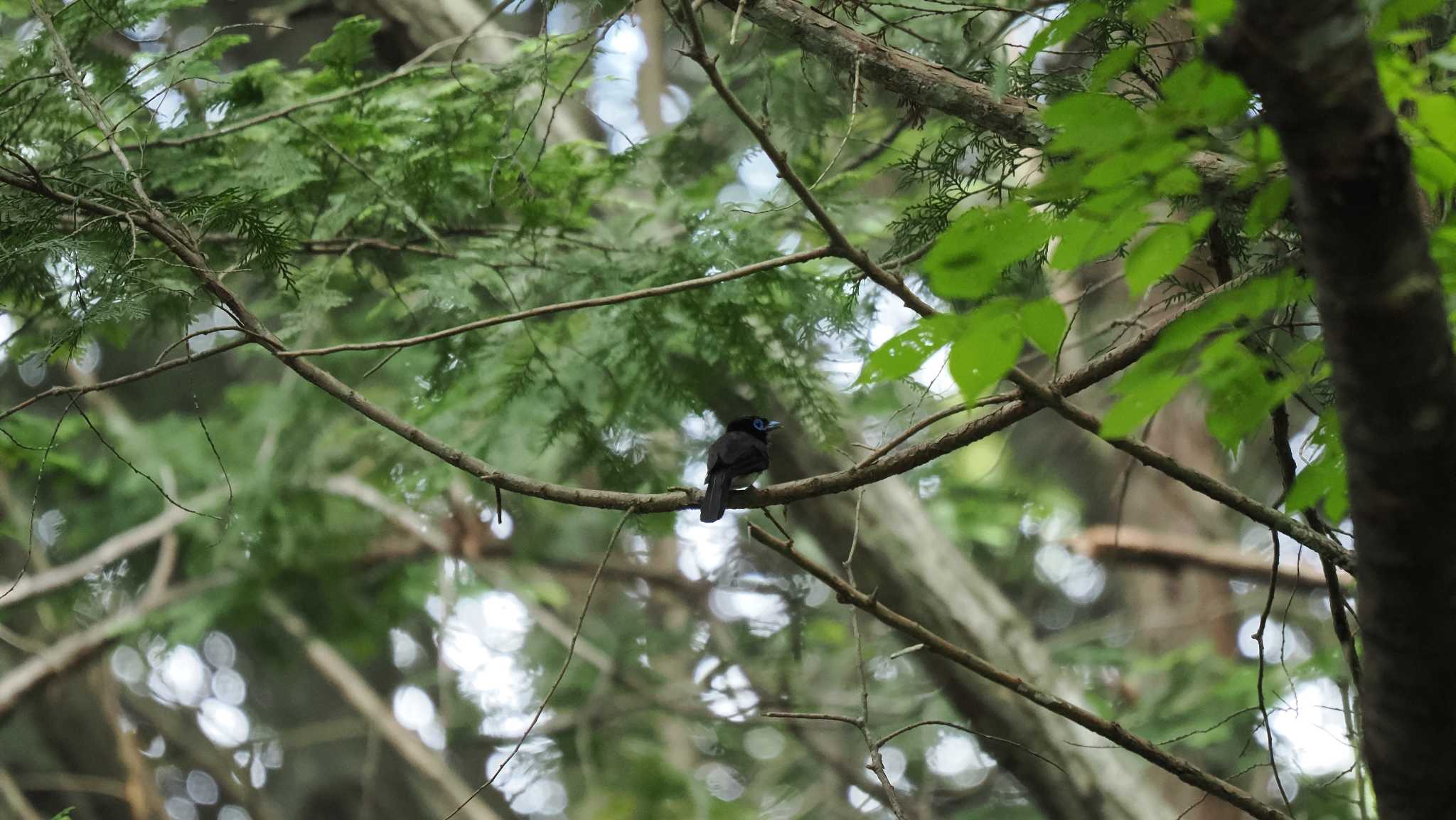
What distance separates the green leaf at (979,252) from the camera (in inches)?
64.9

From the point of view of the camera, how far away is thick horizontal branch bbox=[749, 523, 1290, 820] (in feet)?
7.66

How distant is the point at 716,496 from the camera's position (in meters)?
3.64

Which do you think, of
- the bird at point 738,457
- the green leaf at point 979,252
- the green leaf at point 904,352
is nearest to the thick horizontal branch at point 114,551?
the bird at point 738,457

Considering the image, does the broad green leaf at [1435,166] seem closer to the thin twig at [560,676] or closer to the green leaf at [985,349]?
the green leaf at [985,349]

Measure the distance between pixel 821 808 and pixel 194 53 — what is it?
810cm

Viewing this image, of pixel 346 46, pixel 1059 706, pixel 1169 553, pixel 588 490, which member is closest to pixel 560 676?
pixel 588 490

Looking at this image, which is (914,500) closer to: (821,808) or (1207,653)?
(1207,653)

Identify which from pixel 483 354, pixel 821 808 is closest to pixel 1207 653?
pixel 821 808

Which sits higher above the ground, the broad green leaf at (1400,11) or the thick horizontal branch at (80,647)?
the broad green leaf at (1400,11)

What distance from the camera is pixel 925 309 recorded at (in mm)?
2201

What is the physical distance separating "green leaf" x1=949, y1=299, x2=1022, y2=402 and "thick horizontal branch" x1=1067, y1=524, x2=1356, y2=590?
5.39 m

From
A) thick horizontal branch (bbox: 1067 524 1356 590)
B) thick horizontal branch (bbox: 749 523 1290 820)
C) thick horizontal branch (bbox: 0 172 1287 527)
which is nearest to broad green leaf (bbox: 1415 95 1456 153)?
thick horizontal branch (bbox: 0 172 1287 527)

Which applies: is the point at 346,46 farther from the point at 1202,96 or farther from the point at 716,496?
the point at 1202,96

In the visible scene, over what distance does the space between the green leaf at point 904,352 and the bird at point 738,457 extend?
7.00ft
